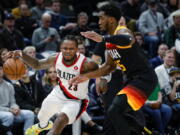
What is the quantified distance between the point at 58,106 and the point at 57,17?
5.57m

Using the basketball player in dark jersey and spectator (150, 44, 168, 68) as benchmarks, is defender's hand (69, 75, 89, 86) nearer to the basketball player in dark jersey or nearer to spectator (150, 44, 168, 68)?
the basketball player in dark jersey

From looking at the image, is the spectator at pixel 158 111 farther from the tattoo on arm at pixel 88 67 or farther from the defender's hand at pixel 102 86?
the tattoo on arm at pixel 88 67

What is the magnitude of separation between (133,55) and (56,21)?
Answer: 6109mm

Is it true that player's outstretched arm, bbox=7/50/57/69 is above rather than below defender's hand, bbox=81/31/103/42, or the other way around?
below

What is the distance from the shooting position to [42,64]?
24.8 feet

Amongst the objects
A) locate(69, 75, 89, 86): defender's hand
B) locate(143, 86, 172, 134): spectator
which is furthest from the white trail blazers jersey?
locate(143, 86, 172, 134): spectator

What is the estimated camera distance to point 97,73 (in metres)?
7.25

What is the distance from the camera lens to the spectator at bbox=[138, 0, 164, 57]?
12453 millimetres

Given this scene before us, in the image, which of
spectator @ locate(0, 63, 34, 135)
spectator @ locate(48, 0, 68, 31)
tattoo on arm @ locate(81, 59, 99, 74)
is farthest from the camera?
spectator @ locate(48, 0, 68, 31)

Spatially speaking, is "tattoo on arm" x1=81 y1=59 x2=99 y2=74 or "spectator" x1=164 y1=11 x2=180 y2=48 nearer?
"tattoo on arm" x1=81 y1=59 x2=99 y2=74

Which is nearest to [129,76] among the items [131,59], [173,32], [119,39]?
[131,59]

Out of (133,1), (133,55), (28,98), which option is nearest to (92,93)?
(28,98)

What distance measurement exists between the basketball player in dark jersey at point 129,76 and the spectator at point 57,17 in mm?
5684

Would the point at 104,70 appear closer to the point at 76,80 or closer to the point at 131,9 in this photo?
the point at 76,80
